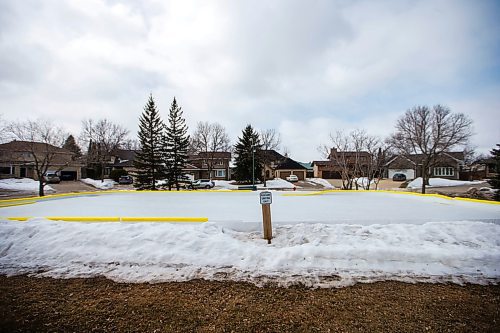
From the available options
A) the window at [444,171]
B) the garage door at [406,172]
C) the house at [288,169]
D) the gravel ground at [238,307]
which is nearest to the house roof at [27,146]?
the gravel ground at [238,307]

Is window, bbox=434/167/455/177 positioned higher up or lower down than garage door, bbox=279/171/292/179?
higher up

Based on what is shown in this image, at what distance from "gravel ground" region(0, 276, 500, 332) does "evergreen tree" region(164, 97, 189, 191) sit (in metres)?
19.8

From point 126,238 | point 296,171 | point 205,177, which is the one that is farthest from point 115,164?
point 126,238

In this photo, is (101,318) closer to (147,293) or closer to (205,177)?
(147,293)

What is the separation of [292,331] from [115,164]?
48.6 meters

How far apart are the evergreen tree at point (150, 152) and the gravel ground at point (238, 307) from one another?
1976 cm

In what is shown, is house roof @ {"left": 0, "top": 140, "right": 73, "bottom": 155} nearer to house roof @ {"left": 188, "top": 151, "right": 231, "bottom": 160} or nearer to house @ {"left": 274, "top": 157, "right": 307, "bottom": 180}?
house roof @ {"left": 188, "top": 151, "right": 231, "bottom": 160}

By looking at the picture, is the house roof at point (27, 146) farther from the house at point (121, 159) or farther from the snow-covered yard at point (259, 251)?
the house at point (121, 159)

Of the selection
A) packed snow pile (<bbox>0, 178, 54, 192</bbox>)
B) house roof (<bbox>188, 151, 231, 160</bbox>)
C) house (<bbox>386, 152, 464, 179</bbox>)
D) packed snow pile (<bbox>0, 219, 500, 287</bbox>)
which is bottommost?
packed snow pile (<bbox>0, 178, 54, 192</bbox>)

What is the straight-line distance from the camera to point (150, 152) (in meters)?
22.3

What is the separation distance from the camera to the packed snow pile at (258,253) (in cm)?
314

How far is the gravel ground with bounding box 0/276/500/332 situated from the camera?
216 cm

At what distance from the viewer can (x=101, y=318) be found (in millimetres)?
2285

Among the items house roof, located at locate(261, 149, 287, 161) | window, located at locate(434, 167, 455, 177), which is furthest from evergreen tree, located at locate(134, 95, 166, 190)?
window, located at locate(434, 167, 455, 177)
